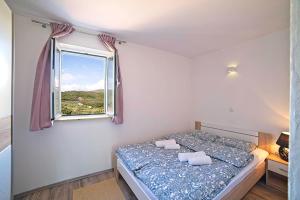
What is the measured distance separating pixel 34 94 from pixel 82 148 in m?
1.10

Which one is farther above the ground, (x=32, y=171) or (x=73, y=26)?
(x=73, y=26)

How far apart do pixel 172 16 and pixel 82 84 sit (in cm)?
194

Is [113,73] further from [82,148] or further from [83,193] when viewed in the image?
[83,193]

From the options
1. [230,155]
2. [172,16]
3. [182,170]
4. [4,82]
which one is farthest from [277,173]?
[4,82]

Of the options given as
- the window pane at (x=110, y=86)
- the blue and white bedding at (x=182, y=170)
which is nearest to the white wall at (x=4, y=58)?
the window pane at (x=110, y=86)

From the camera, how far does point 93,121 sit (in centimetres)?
258

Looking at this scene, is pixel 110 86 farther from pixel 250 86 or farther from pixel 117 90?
pixel 250 86

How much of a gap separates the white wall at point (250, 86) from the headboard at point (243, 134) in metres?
0.10

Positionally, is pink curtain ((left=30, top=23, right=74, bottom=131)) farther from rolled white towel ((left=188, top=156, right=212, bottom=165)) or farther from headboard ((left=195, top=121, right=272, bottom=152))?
headboard ((left=195, top=121, right=272, bottom=152))

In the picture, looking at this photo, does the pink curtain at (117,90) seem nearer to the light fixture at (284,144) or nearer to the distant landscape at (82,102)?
the distant landscape at (82,102)

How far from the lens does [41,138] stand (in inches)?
85.7

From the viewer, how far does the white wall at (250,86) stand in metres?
2.41

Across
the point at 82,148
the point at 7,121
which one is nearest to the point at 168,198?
the point at 82,148

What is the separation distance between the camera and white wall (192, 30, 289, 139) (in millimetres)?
2414
